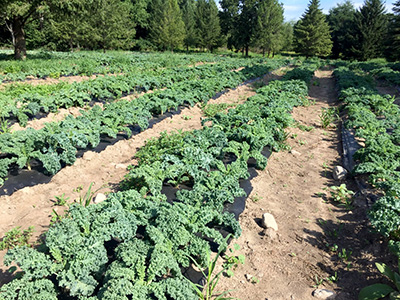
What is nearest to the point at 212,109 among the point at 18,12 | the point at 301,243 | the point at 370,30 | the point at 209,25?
the point at 301,243

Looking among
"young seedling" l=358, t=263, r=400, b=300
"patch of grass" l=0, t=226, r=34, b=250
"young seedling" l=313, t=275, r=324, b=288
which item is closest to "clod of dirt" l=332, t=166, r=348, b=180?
"young seedling" l=358, t=263, r=400, b=300

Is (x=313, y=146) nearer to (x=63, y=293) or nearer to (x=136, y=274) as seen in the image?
(x=136, y=274)

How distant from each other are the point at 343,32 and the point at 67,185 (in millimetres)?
60378

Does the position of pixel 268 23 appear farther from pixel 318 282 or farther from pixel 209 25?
pixel 318 282

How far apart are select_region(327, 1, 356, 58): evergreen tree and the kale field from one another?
4692 cm

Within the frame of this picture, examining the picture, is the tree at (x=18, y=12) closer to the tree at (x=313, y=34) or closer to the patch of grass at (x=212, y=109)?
the patch of grass at (x=212, y=109)

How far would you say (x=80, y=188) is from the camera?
457 cm

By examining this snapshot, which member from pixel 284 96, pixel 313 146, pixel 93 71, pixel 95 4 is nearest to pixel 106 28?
pixel 95 4

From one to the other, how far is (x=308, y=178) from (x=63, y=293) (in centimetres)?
484

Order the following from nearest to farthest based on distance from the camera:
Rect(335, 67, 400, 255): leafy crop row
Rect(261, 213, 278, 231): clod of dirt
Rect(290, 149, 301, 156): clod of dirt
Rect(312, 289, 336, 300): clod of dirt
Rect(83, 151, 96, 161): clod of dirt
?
Rect(312, 289, 336, 300): clod of dirt → Rect(335, 67, 400, 255): leafy crop row → Rect(261, 213, 278, 231): clod of dirt → Rect(83, 151, 96, 161): clod of dirt → Rect(290, 149, 301, 156): clod of dirt

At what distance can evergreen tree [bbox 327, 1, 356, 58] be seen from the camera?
149 feet

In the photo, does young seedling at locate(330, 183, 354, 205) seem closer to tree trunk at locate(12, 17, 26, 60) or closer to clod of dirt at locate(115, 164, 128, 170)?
clod of dirt at locate(115, 164, 128, 170)

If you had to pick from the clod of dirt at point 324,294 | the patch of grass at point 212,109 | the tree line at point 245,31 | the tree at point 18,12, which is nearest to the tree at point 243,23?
the tree line at point 245,31

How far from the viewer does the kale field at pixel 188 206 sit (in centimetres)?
248
